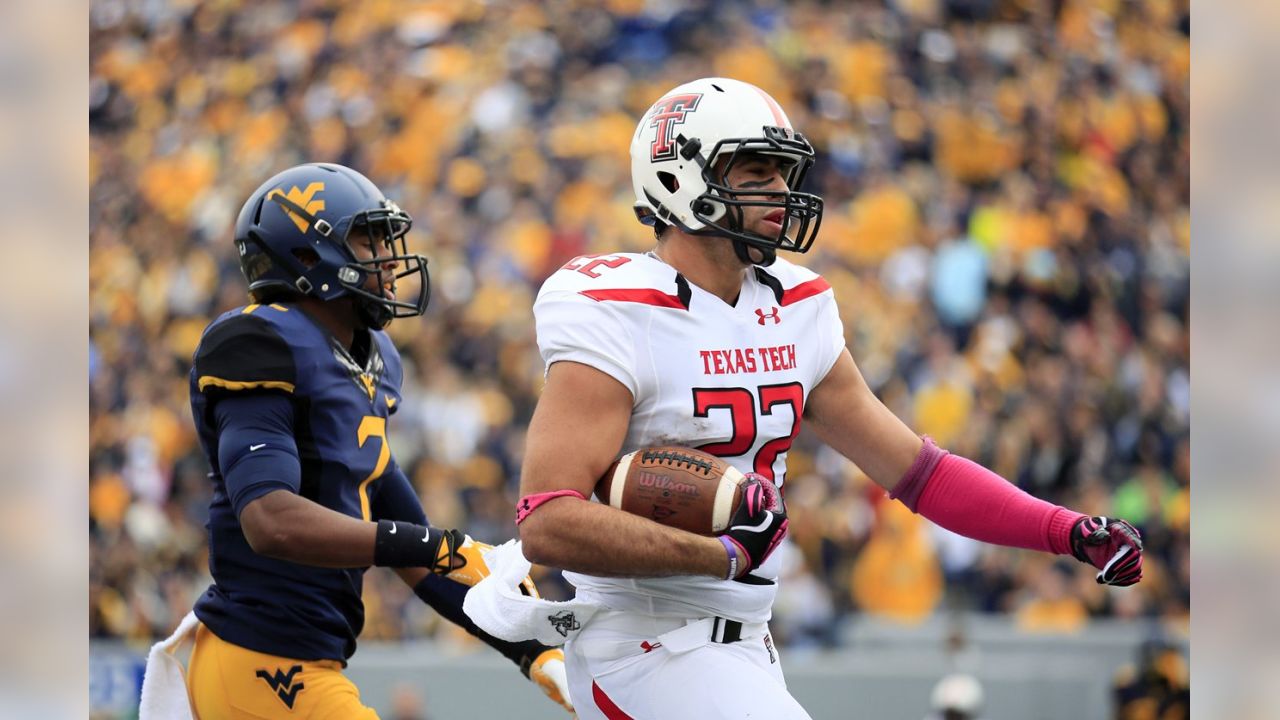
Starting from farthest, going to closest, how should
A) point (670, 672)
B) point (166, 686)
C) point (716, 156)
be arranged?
point (166, 686) < point (716, 156) < point (670, 672)

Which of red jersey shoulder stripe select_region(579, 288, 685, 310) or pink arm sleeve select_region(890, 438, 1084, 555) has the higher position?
red jersey shoulder stripe select_region(579, 288, 685, 310)

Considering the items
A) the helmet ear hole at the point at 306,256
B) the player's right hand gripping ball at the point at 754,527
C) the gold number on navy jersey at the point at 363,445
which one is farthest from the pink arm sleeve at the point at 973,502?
the helmet ear hole at the point at 306,256

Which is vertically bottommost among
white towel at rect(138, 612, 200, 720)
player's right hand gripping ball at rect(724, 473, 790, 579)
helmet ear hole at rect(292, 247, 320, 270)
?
white towel at rect(138, 612, 200, 720)

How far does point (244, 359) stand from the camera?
341cm

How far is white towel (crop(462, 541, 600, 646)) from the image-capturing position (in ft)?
9.96

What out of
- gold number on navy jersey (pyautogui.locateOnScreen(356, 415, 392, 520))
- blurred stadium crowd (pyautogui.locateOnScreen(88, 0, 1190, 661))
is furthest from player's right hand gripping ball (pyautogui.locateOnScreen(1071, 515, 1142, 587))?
blurred stadium crowd (pyautogui.locateOnScreen(88, 0, 1190, 661))

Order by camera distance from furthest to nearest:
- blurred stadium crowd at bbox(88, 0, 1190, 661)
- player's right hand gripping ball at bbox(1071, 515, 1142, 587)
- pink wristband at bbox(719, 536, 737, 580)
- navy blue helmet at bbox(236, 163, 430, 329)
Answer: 1. blurred stadium crowd at bbox(88, 0, 1190, 661)
2. navy blue helmet at bbox(236, 163, 430, 329)
3. player's right hand gripping ball at bbox(1071, 515, 1142, 587)
4. pink wristband at bbox(719, 536, 737, 580)

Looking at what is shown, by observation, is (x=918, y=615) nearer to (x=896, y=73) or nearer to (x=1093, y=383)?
(x=1093, y=383)

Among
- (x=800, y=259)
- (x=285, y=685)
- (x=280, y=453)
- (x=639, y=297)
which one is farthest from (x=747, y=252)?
(x=800, y=259)

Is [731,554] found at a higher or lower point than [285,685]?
higher

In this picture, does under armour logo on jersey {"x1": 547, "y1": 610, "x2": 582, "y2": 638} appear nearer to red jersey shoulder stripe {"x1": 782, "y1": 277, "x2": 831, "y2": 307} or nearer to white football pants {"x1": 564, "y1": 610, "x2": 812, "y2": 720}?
white football pants {"x1": 564, "y1": 610, "x2": 812, "y2": 720}

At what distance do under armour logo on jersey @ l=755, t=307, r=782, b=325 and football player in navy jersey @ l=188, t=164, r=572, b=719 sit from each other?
87 cm

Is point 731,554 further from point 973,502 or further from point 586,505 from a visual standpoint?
point 973,502

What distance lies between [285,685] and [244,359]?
0.74 meters
